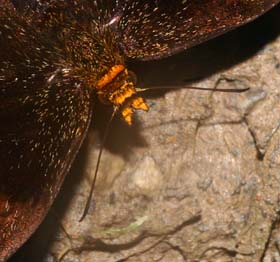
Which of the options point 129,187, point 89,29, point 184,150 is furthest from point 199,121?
point 89,29

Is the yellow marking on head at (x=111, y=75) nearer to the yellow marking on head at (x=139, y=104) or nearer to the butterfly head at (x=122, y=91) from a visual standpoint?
the butterfly head at (x=122, y=91)

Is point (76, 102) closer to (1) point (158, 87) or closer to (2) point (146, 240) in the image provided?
(1) point (158, 87)

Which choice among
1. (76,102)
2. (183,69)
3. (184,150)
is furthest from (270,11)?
(76,102)

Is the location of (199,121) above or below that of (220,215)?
above

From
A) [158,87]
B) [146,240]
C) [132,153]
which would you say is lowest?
[146,240]

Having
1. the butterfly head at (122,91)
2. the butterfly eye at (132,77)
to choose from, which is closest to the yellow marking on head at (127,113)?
the butterfly head at (122,91)

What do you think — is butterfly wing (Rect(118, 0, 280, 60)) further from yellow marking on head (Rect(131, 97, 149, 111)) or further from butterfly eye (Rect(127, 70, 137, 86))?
yellow marking on head (Rect(131, 97, 149, 111))

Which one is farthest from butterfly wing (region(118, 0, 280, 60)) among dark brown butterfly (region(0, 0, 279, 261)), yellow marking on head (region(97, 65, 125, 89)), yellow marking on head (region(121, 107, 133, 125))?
yellow marking on head (region(121, 107, 133, 125))

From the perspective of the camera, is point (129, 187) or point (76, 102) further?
point (129, 187)
